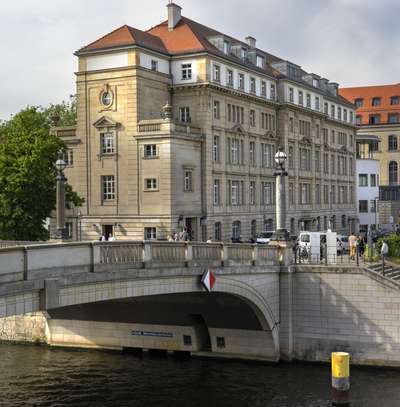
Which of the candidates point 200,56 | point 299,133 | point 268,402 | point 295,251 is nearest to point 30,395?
point 268,402

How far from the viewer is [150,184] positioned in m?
51.9

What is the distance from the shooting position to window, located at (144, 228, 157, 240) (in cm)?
5172

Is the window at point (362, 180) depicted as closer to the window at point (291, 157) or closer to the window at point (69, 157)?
the window at point (291, 157)

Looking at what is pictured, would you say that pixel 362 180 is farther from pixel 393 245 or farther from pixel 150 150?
pixel 393 245

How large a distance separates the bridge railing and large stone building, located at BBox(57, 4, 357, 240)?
73.6ft

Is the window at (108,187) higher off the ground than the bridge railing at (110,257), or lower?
higher

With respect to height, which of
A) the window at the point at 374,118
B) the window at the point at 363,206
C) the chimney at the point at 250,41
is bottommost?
the window at the point at 363,206

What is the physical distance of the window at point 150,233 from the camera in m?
51.7

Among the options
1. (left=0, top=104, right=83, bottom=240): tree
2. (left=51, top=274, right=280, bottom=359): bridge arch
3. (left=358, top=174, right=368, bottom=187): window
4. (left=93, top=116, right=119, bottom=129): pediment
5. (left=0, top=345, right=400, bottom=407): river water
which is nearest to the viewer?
(left=51, top=274, right=280, bottom=359): bridge arch

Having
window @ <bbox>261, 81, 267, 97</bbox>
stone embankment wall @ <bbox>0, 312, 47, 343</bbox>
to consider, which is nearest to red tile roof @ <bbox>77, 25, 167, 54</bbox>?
window @ <bbox>261, 81, 267, 97</bbox>

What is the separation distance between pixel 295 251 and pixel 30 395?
13.1 m

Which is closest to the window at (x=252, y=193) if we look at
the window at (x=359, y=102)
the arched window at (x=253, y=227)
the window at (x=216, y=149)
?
the arched window at (x=253, y=227)

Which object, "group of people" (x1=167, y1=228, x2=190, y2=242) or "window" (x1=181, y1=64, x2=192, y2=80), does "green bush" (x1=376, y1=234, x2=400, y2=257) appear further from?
"window" (x1=181, y1=64, x2=192, y2=80)

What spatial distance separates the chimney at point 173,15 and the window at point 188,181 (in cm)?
1269
